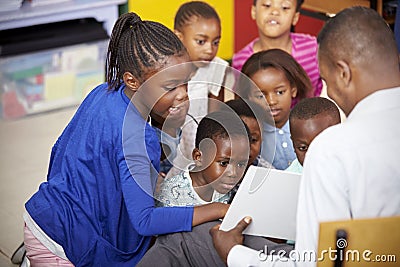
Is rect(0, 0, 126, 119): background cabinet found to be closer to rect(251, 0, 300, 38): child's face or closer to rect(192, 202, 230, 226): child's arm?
rect(251, 0, 300, 38): child's face

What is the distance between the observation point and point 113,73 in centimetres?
198

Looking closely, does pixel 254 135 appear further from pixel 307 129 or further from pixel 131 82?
pixel 131 82

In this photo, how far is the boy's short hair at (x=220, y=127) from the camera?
2.02 m

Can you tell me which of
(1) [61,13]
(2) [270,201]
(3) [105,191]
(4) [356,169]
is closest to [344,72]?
(4) [356,169]

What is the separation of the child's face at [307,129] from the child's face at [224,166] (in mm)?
212

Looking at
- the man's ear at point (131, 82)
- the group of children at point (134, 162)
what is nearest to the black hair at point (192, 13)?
the group of children at point (134, 162)

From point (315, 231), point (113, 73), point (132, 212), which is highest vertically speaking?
point (113, 73)

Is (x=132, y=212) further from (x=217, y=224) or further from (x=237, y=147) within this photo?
Result: (x=237, y=147)

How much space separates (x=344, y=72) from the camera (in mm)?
1451

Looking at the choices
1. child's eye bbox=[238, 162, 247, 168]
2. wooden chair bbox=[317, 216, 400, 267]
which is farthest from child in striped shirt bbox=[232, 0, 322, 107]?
wooden chair bbox=[317, 216, 400, 267]

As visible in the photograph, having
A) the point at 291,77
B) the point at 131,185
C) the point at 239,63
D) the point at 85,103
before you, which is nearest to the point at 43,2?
the point at 239,63

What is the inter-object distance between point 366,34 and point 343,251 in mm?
420

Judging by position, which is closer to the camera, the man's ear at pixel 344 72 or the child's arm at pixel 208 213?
the man's ear at pixel 344 72

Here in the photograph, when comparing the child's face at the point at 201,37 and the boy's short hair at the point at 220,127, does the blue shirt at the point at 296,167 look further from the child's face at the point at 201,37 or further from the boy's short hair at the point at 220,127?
the child's face at the point at 201,37
